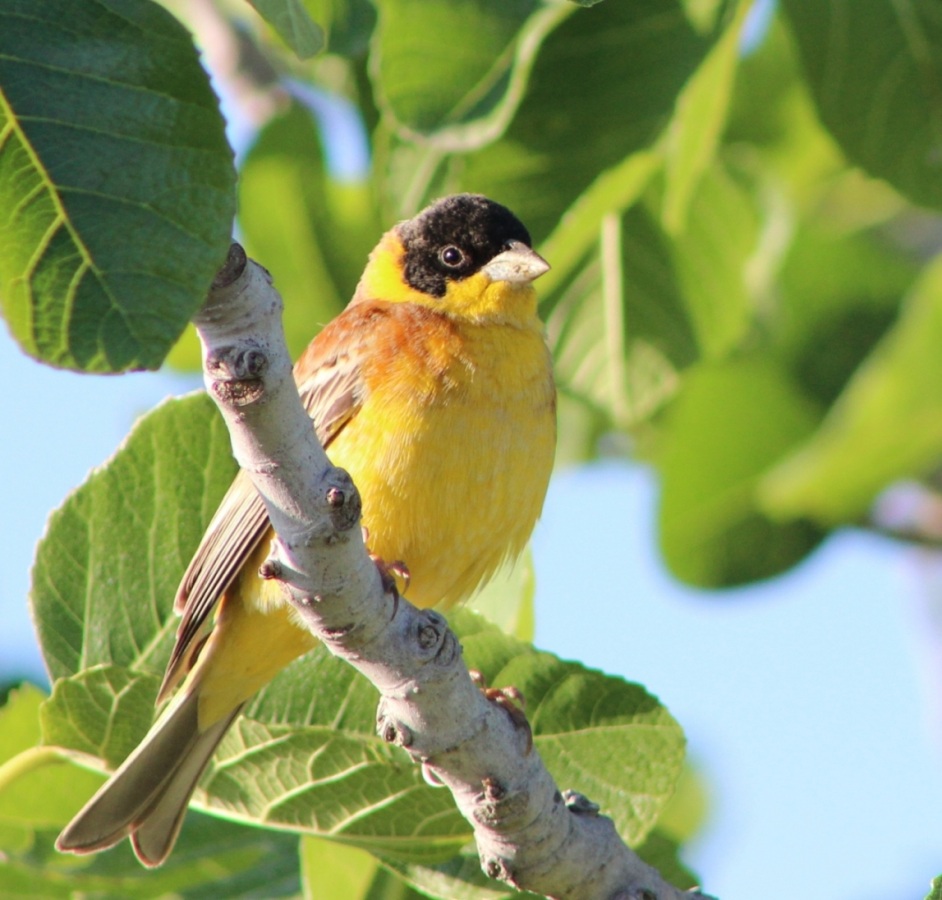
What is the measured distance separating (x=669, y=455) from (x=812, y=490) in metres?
0.74

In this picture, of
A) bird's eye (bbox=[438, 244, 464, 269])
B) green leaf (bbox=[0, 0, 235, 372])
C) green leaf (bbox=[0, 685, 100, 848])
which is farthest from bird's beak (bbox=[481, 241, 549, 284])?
green leaf (bbox=[0, 0, 235, 372])

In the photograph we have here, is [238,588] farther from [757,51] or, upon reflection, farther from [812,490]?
[757,51]

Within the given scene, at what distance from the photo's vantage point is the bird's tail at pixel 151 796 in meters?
3.22

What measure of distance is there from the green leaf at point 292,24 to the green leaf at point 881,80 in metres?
1.78

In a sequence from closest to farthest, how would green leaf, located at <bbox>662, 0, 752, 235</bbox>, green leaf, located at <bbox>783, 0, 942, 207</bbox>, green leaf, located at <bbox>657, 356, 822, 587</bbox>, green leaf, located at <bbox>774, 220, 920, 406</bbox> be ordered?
1. green leaf, located at <bbox>662, 0, 752, 235</bbox>
2. green leaf, located at <bbox>783, 0, 942, 207</bbox>
3. green leaf, located at <bbox>657, 356, 822, 587</bbox>
4. green leaf, located at <bbox>774, 220, 920, 406</bbox>

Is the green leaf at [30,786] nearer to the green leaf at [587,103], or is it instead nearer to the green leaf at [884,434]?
the green leaf at [587,103]

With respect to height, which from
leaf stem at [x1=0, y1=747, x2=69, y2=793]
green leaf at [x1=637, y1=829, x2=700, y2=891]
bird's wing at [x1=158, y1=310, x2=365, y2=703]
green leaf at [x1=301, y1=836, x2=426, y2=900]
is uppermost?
bird's wing at [x1=158, y1=310, x2=365, y2=703]

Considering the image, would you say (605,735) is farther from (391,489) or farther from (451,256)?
(451,256)

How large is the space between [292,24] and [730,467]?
3.06 meters

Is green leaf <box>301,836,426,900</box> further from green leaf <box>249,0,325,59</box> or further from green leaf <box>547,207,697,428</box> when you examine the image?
green leaf <box>249,0,325,59</box>

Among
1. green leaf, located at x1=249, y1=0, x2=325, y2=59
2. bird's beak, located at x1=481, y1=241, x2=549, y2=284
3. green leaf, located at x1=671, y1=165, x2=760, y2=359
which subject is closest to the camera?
green leaf, located at x1=249, y1=0, x2=325, y2=59

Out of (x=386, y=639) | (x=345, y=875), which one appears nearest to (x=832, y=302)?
(x=345, y=875)

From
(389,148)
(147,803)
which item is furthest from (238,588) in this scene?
(389,148)

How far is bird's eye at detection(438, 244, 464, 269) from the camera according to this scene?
420 cm
